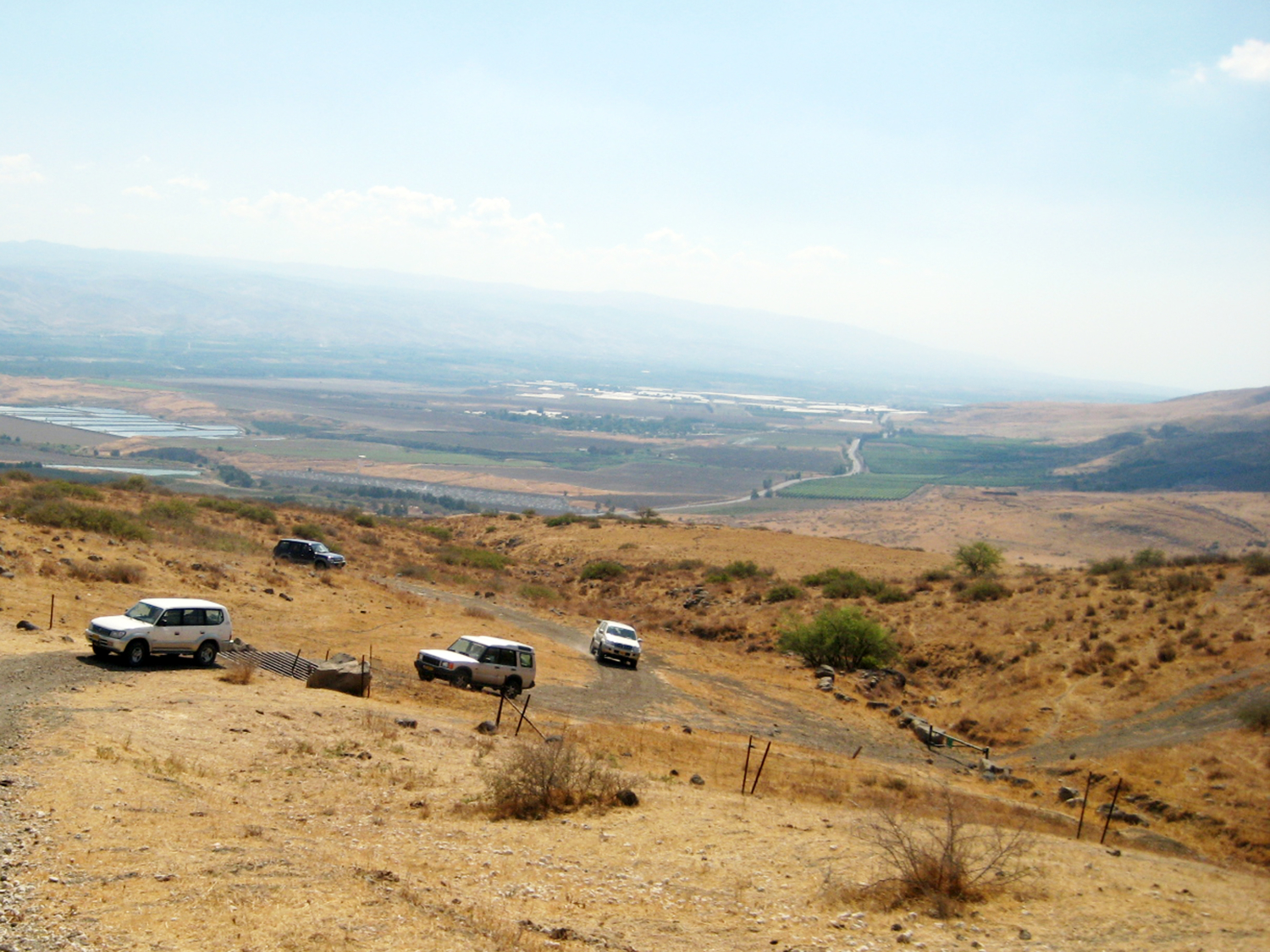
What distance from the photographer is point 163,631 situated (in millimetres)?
19125

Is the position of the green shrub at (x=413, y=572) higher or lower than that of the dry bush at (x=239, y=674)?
lower

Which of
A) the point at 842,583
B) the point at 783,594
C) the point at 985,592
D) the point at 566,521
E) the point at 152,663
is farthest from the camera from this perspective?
the point at 566,521

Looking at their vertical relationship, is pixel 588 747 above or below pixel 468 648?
below

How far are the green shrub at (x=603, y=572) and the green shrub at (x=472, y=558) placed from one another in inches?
182

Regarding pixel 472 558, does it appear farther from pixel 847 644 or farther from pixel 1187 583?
pixel 1187 583

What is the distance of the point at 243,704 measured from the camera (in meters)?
16.6

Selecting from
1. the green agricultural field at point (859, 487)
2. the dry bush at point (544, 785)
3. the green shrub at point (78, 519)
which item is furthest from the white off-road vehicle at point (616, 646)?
the green agricultural field at point (859, 487)

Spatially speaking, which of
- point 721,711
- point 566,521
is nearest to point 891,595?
point 721,711

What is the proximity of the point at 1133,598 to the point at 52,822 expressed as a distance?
112 feet

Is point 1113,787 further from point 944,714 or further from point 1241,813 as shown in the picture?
point 944,714

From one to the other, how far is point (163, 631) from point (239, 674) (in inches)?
77.0

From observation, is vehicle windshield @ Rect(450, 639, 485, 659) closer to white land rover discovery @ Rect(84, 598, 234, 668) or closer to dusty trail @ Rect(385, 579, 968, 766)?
dusty trail @ Rect(385, 579, 968, 766)

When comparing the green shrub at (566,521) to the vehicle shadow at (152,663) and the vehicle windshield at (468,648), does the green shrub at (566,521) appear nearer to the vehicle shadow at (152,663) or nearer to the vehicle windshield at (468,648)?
the vehicle windshield at (468,648)

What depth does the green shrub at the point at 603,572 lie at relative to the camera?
149 feet
